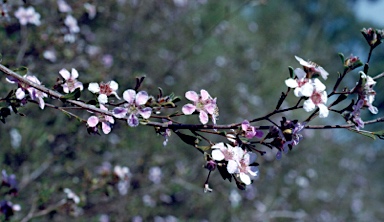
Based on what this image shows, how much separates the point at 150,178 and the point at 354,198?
19.4 feet

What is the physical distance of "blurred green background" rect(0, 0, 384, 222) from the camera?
10.8ft

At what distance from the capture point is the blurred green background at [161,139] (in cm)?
329

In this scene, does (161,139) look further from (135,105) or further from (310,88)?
(310,88)

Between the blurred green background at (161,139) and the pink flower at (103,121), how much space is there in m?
0.39

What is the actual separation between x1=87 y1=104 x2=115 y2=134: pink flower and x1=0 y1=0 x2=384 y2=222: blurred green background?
1.28ft

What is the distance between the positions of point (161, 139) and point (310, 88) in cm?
346

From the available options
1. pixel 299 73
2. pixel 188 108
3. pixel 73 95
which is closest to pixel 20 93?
pixel 73 95

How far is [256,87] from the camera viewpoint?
25.8ft

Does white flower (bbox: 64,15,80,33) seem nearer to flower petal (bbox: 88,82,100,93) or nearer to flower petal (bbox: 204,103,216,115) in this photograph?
flower petal (bbox: 88,82,100,93)

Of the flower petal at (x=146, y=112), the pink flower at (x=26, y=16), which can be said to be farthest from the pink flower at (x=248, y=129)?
the pink flower at (x=26, y=16)

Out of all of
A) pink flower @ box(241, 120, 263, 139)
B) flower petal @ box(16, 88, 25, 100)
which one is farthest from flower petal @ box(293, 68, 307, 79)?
flower petal @ box(16, 88, 25, 100)

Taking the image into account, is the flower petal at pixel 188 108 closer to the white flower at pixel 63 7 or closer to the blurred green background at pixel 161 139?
the blurred green background at pixel 161 139

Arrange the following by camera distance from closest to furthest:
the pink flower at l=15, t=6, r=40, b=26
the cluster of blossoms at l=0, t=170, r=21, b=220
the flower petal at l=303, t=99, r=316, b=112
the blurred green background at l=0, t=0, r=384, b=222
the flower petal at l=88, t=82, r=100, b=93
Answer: the flower petal at l=303, t=99, r=316, b=112 → the flower petal at l=88, t=82, r=100, b=93 → the cluster of blossoms at l=0, t=170, r=21, b=220 → the pink flower at l=15, t=6, r=40, b=26 → the blurred green background at l=0, t=0, r=384, b=222

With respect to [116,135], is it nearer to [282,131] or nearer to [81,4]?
[81,4]
